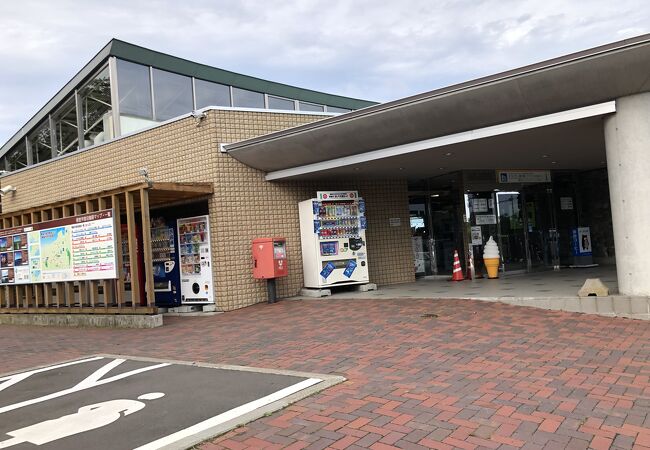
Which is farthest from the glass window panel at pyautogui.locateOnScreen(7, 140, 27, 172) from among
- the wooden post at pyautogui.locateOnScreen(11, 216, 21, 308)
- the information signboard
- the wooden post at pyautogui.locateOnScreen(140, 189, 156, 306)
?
the wooden post at pyautogui.locateOnScreen(140, 189, 156, 306)

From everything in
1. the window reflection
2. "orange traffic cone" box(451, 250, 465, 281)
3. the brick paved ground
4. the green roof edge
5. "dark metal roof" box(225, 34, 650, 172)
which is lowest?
the brick paved ground

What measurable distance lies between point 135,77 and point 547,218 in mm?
13087

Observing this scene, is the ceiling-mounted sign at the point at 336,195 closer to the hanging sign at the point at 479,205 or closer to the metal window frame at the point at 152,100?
the hanging sign at the point at 479,205

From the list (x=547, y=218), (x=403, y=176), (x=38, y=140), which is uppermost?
(x=38, y=140)

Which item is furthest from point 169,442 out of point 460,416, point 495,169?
point 495,169

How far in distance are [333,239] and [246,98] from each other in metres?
9.79

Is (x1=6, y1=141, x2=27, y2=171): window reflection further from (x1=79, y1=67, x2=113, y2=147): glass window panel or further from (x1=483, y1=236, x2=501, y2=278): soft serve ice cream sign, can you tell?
(x1=483, y1=236, x2=501, y2=278): soft serve ice cream sign

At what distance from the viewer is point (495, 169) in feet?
46.4

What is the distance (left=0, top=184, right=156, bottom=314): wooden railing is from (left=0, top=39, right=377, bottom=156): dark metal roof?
5470 mm

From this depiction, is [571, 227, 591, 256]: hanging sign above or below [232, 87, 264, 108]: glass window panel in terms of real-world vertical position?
below

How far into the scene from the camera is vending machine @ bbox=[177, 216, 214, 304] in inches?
456

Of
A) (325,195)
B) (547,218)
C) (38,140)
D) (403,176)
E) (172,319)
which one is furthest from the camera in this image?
(38,140)

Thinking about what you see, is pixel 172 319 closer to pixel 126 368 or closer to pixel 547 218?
pixel 126 368

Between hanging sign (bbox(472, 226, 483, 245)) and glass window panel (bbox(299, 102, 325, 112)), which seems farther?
glass window panel (bbox(299, 102, 325, 112))
